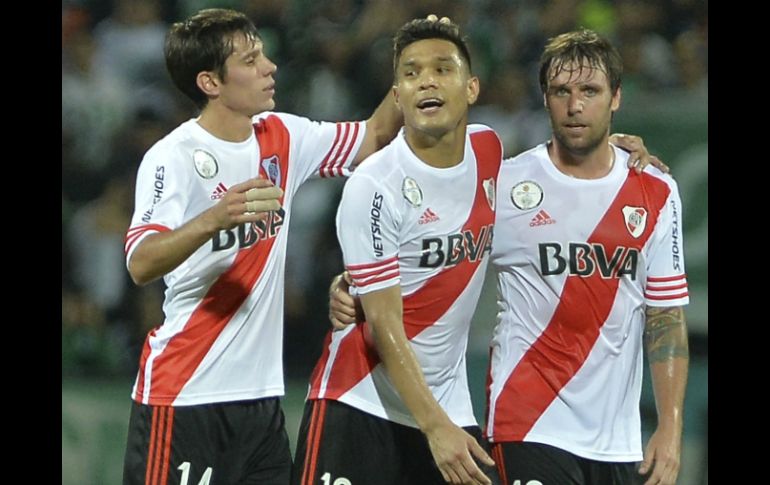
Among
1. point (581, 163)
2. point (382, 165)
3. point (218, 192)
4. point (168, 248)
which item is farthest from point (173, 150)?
point (581, 163)

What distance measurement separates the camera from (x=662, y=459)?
3.84 metres

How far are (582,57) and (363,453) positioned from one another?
4.44 ft

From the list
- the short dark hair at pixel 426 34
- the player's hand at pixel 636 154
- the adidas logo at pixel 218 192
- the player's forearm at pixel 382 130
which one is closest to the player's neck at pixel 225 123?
the adidas logo at pixel 218 192

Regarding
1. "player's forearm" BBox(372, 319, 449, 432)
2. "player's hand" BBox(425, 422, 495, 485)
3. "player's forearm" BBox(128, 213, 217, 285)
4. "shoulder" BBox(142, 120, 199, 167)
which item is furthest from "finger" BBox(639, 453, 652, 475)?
"shoulder" BBox(142, 120, 199, 167)

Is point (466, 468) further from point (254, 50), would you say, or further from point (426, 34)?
point (254, 50)

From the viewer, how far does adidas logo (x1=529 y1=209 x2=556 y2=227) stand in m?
3.94

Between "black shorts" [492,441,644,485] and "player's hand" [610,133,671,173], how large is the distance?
35.2 inches

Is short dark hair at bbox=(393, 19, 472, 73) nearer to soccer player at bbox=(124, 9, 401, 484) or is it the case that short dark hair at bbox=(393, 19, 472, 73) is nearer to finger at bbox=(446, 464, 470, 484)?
soccer player at bbox=(124, 9, 401, 484)

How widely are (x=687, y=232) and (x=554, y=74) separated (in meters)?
2.03

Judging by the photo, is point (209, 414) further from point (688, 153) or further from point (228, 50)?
point (688, 153)

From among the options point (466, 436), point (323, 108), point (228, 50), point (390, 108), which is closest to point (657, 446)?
point (466, 436)

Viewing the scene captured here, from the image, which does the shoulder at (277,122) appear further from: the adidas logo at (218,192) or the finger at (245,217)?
the finger at (245,217)

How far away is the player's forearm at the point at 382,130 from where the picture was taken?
442 centimetres

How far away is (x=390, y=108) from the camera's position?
4.44m
